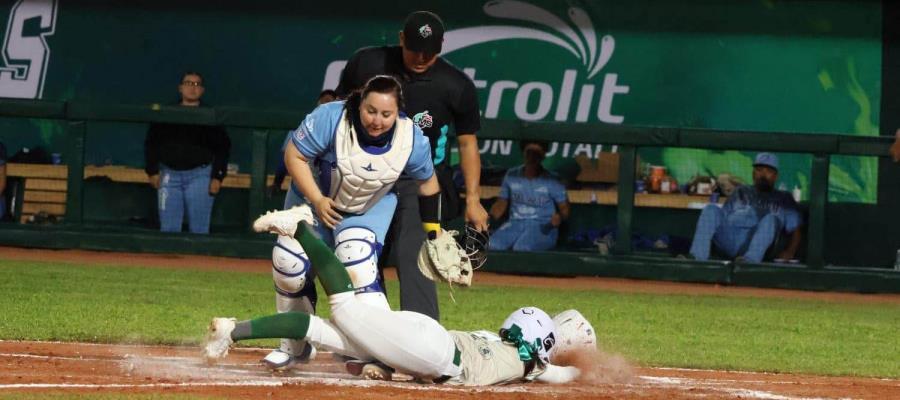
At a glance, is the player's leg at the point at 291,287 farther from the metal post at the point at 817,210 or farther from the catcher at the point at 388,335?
the metal post at the point at 817,210

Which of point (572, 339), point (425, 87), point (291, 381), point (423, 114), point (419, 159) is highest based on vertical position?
point (425, 87)

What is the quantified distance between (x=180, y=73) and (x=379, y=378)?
906 cm

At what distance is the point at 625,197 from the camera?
1286 centimetres

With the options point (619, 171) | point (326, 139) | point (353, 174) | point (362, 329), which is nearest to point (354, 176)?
point (353, 174)

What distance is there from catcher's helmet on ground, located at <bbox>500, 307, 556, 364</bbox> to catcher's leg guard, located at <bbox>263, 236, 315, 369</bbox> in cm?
82

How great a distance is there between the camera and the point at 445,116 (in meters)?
7.27

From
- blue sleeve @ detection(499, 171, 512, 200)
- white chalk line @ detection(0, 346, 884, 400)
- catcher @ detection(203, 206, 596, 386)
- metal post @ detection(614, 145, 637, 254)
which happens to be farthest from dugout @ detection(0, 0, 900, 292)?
catcher @ detection(203, 206, 596, 386)

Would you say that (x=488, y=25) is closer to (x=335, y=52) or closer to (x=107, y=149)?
(x=335, y=52)

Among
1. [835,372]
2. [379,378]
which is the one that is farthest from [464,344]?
[835,372]

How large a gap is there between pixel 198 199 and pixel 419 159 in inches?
268

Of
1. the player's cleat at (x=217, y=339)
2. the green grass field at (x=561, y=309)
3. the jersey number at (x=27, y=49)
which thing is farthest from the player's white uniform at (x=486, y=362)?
the jersey number at (x=27, y=49)

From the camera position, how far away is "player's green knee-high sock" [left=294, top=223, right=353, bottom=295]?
6.23 meters

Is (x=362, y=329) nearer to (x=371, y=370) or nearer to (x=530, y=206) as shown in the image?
(x=371, y=370)

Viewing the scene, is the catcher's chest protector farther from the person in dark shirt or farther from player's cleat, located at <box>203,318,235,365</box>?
the person in dark shirt
